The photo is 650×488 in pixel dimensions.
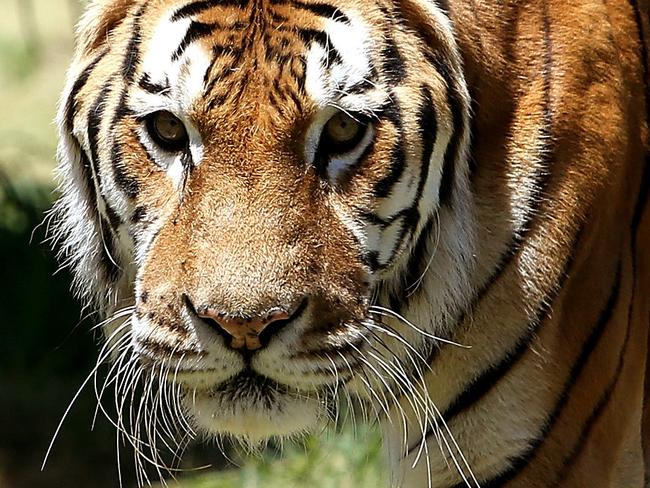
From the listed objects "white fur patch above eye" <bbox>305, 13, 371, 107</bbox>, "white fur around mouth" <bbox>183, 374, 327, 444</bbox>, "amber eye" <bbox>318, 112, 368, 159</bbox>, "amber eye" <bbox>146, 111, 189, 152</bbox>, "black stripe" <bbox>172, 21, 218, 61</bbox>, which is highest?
"white fur patch above eye" <bbox>305, 13, 371, 107</bbox>

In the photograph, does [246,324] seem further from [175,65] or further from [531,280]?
[531,280]

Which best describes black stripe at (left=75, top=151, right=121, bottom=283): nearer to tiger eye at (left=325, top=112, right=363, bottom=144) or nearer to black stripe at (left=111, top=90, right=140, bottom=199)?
black stripe at (left=111, top=90, right=140, bottom=199)

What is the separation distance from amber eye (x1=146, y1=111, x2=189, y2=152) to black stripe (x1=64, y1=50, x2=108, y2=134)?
0.66 feet

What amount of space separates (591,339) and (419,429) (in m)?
0.32

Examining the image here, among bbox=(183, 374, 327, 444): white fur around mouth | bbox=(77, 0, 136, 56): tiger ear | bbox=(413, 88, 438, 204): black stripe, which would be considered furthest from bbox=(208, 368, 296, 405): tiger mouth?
bbox=(77, 0, 136, 56): tiger ear

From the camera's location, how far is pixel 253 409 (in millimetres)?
1847

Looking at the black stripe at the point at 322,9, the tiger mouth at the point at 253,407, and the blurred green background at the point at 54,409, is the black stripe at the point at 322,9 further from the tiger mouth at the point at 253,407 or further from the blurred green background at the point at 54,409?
the blurred green background at the point at 54,409

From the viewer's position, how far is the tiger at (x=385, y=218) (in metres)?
1.76

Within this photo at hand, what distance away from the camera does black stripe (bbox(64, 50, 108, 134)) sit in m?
2.00

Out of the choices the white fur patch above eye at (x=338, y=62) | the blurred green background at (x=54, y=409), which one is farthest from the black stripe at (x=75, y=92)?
the blurred green background at (x=54, y=409)

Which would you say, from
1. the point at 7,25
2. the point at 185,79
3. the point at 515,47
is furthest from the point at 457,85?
the point at 7,25

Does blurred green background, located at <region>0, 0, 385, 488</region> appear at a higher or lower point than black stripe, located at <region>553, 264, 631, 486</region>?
lower

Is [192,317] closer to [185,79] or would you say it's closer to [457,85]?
[185,79]

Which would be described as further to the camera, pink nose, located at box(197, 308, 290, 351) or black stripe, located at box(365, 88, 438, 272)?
black stripe, located at box(365, 88, 438, 272)
